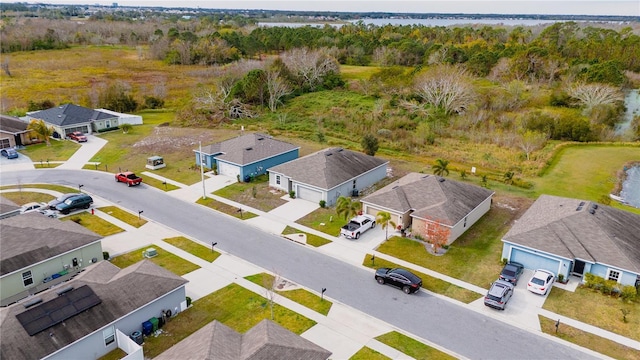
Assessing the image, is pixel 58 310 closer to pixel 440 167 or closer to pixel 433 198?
pixel 433 198

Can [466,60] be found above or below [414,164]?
above

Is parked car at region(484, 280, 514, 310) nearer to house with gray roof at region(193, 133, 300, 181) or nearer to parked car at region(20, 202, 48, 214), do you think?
house with gray roof at region(193, 133, 300, 181)

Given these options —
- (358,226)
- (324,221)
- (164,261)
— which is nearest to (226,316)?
(164,261)

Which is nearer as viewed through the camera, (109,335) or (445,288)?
(109,335)

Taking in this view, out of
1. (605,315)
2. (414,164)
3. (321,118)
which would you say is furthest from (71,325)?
(321,118)

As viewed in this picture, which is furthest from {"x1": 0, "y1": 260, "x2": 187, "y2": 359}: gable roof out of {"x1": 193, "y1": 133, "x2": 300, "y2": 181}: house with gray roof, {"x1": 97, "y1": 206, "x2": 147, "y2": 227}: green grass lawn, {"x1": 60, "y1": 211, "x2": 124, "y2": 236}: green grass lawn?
Answer: {"x1": 193, "y1": 133, "x2": 300, "y2": 181}: house with gray roof

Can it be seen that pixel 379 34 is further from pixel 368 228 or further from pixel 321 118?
pixel 368 228
